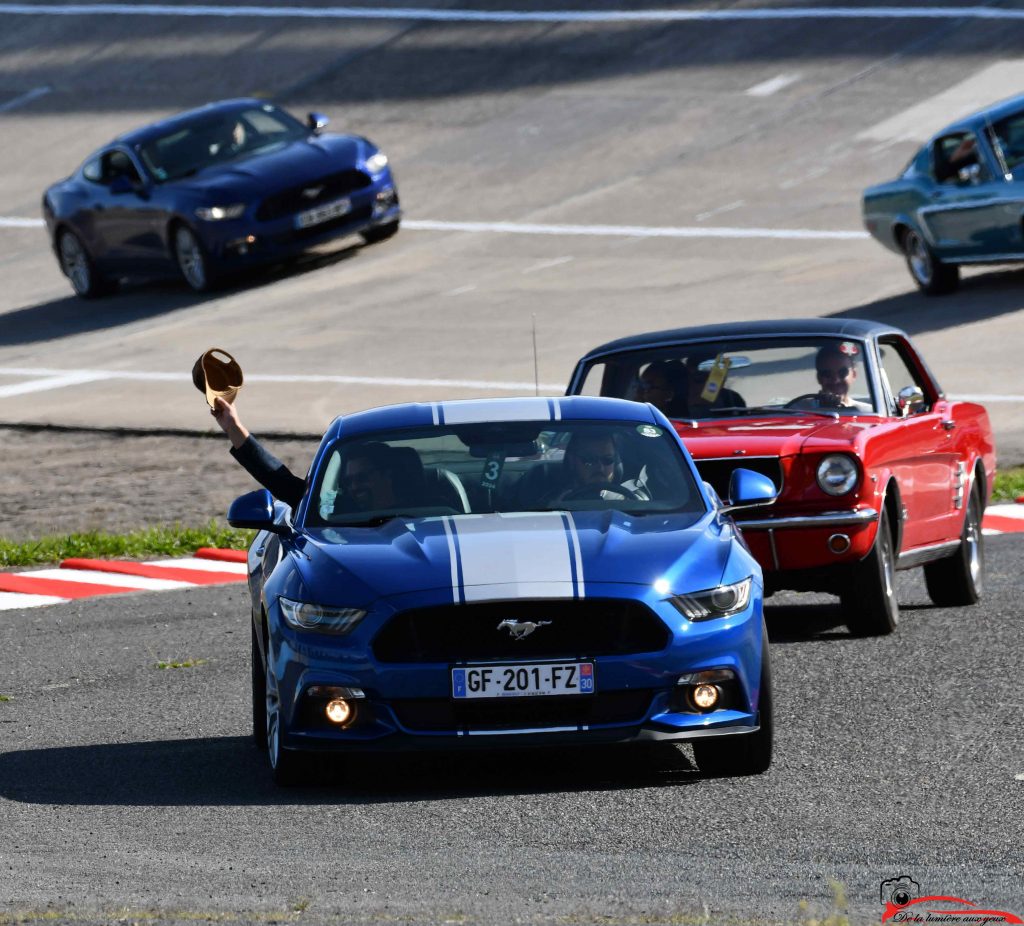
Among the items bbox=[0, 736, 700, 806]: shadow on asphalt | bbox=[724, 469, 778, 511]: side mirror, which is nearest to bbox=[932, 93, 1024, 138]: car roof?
bbox=[724, 469, 778, 511]: side mirror

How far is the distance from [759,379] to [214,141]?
654 inches

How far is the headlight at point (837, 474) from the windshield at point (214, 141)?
17492 mm

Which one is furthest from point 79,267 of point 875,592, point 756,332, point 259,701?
point 259,701

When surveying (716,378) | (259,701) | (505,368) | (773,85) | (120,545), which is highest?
(259,701)

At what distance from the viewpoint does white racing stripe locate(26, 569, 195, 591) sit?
14.4 m

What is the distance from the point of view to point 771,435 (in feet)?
36.7

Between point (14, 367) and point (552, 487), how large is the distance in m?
16.5

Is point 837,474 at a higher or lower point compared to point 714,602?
lower

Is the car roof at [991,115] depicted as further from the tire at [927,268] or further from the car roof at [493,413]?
the car roof at [493,413]

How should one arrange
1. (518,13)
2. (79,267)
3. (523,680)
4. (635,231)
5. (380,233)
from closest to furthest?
(523,680)
(635,231)
(380,233)
(79,267)
(518,13)

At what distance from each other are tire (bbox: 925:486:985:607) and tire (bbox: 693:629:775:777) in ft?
14.5

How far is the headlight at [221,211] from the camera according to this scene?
1049 inches

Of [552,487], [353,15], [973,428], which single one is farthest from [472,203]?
[552,487]

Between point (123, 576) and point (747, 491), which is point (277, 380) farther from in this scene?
point (747, 491)
